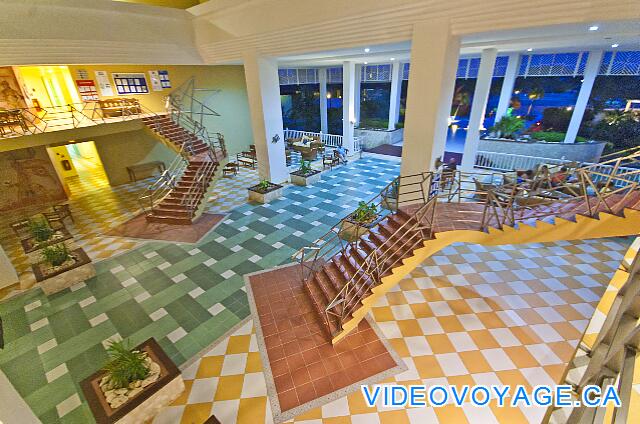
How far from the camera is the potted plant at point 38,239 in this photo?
23.8 ft

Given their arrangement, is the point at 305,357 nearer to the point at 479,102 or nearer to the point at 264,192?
the point at 264,192

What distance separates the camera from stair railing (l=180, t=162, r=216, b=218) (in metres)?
9.39

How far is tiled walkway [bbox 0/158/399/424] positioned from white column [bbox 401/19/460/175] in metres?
3.32

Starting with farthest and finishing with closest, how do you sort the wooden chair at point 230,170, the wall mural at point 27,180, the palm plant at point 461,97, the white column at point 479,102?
the palm plant at point 461,97, the wooden chair at point 230,170, the wall mural at point 27,180, the white column at point 479,102

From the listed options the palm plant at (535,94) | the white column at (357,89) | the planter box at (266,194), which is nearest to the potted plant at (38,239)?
the planter box at (266,194)

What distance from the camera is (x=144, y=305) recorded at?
6031 millimetres

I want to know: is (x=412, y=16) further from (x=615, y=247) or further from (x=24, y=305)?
(x=24, y=305)

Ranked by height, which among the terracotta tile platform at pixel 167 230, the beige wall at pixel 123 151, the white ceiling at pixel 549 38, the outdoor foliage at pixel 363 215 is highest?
the white ceiling at pixel 549 38

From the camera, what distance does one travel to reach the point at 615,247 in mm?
7547

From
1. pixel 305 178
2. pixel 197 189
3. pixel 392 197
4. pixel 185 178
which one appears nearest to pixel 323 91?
pixel 305 178

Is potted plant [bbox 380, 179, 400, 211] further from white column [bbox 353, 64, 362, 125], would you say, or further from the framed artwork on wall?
the framed artwork on wall

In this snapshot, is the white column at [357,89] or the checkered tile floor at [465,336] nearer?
the checkered tile floor at [465,336]

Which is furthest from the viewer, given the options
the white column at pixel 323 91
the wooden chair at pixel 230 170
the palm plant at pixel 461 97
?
the palm plant at pixel 461 97

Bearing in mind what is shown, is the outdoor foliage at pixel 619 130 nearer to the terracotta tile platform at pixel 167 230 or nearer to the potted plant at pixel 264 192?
the potted plant at pixel 264 192
